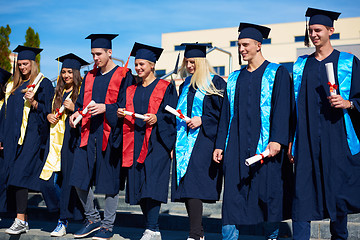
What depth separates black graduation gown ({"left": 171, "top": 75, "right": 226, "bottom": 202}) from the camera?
4.54 meters

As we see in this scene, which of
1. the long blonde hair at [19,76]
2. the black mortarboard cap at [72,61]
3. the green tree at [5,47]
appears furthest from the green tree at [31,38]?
the black mortarboard cap at [72,61]

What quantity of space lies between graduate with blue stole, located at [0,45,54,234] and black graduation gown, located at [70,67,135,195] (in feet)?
2.31

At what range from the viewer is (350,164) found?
3.86 m

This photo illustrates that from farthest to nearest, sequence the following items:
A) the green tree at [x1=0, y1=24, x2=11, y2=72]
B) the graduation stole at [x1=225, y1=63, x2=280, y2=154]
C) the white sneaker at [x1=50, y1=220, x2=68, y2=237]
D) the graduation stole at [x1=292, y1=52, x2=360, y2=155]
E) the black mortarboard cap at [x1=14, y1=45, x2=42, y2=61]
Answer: the green tree at [x1=0, y1=24, x2=11, y2=72] → the black mortarboard cap at [x1=14, y1=45, x2=42, y2=61] → the white sneaker at [x1=50, y1=220, x2=68, y2=237] → the graduation stole at [x1=225, y1=63, x2=280, y2=154] → the graduation stole at [x1=292, y1=52, x2=360, y2=155]

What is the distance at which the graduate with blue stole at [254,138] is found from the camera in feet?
13.2

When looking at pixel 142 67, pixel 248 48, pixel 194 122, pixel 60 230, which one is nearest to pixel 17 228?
pixel 60 230

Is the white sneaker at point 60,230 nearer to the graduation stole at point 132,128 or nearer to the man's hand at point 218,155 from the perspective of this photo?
the graduation stole at point 132,128

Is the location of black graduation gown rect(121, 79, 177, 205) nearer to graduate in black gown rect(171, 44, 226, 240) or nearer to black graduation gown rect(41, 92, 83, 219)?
graduate in black gown rect(171, 44, 226, 240)

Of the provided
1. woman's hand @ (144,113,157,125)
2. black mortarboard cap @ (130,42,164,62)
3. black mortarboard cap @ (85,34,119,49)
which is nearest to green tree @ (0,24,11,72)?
black mortarboard cap @ (85,34,119,49)

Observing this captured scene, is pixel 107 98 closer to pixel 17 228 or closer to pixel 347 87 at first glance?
pixel 17 228

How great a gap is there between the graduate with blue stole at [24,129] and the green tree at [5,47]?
15681mm

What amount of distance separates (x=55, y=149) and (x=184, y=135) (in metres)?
1.63

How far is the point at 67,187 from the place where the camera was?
533 centimetres

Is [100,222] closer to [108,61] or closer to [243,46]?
[108,61]
